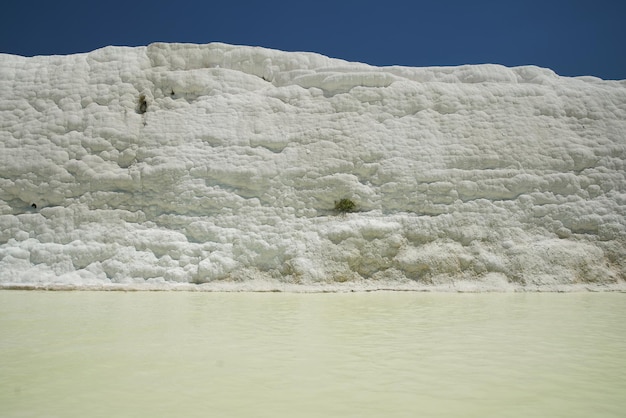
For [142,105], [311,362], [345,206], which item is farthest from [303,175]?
[311,362]

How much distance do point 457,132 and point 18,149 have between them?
38.6ft

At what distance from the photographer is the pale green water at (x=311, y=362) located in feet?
11.2

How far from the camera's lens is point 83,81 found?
51.1ft

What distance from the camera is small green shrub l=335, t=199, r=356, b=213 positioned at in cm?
1371

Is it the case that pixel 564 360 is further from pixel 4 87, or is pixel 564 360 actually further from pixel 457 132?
pixel 4 87

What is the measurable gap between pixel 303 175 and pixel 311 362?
9729 millimetres

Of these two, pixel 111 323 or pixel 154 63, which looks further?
pixel 154 63

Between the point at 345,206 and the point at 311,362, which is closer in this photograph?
the point at 311,362

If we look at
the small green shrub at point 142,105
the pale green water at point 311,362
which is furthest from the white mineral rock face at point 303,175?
the pale green water at point 311,362

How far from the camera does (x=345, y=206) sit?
13.7m

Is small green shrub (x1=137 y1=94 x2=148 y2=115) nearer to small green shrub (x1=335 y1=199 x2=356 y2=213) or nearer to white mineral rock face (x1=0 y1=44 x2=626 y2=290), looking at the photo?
white mineral rock face (x1=0 y1=44 x2=626 y2=290)

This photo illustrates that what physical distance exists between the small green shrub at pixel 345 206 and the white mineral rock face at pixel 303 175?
13 centimetres

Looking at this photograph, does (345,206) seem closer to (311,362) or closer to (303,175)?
(303,175)

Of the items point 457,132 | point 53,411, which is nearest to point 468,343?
point 53,411
